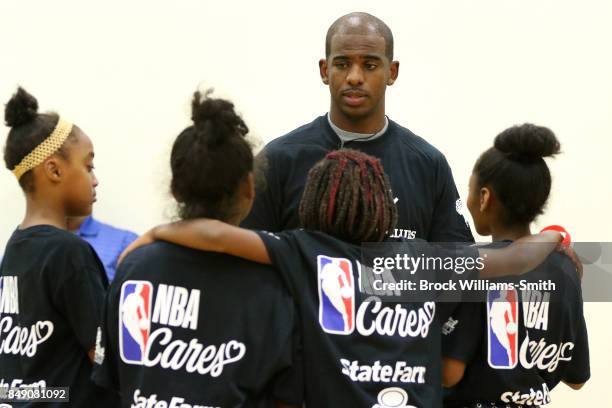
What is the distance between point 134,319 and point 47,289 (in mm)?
368

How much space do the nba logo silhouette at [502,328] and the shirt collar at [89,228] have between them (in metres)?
2.22

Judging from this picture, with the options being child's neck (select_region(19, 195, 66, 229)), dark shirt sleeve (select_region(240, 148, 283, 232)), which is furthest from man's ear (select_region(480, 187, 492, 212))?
child's neck (select_region(19, 195, 66, 229))

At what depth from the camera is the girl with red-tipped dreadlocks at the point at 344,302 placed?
2.22 m

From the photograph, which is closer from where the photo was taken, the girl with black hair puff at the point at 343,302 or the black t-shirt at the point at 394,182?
the girl with black hair puff at the point at 343,302

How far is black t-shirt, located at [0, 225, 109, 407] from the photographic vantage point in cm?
244

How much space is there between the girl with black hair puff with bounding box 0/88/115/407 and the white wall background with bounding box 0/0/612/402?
170cm

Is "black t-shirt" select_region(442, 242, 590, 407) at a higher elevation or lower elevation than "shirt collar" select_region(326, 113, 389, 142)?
lower

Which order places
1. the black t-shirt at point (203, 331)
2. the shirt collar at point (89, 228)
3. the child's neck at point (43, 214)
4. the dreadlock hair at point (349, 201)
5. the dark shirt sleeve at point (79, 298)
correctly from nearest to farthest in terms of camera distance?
the black t-shirt at point (203, 331)
the dreadlock hair at point (349, 201)
the dark shirt sleeve at point (79, 298)
the child's neck at point (43, 214)
the shirt collar at point (89, 228)

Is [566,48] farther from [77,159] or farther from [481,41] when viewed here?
[77,159]

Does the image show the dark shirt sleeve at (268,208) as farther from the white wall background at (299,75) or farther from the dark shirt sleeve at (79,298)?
the white wall background at (299,75)

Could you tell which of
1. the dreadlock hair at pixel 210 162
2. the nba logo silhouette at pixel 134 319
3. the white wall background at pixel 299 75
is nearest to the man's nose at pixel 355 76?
the dreadlock hair at pixel 210 162

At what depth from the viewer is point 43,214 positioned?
2.57 metres

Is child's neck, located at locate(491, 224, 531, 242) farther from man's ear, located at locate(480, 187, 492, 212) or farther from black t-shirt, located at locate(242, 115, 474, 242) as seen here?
black t-shirt, located at locate(242, 115, 474, 242)

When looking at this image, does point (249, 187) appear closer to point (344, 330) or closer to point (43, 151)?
point (344, 330)
